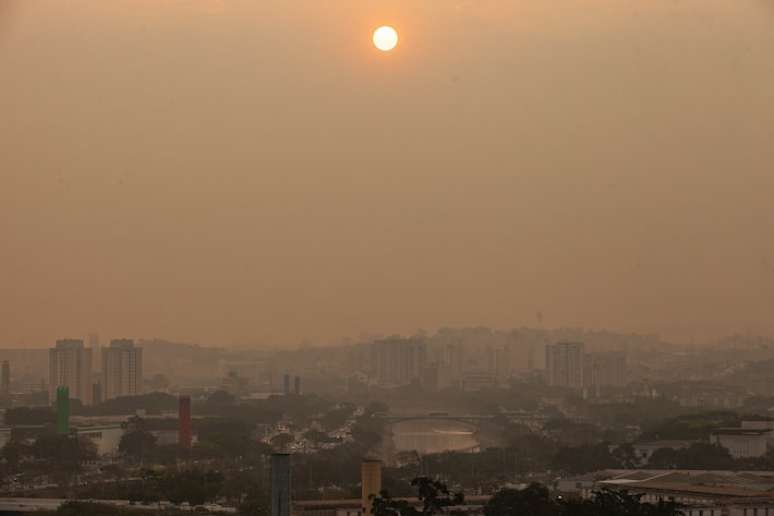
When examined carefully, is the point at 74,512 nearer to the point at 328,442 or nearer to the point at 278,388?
the point at 328,442

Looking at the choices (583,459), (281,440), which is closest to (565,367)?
(281,440)

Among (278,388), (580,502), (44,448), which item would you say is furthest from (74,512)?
(278,388)

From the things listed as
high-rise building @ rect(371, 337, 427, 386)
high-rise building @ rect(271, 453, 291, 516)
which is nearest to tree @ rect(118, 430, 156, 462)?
high-rise building @ rect(371, 337, 427, 386)

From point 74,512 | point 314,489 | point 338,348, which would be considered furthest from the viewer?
point 338,348

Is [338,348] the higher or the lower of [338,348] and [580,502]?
the higher

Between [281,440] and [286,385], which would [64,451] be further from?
[286,385]

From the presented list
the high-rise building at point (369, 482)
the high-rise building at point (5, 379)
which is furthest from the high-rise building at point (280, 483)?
the high-rise building at point (5, 379)

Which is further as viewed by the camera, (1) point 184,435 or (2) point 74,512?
(1) point 184,435
